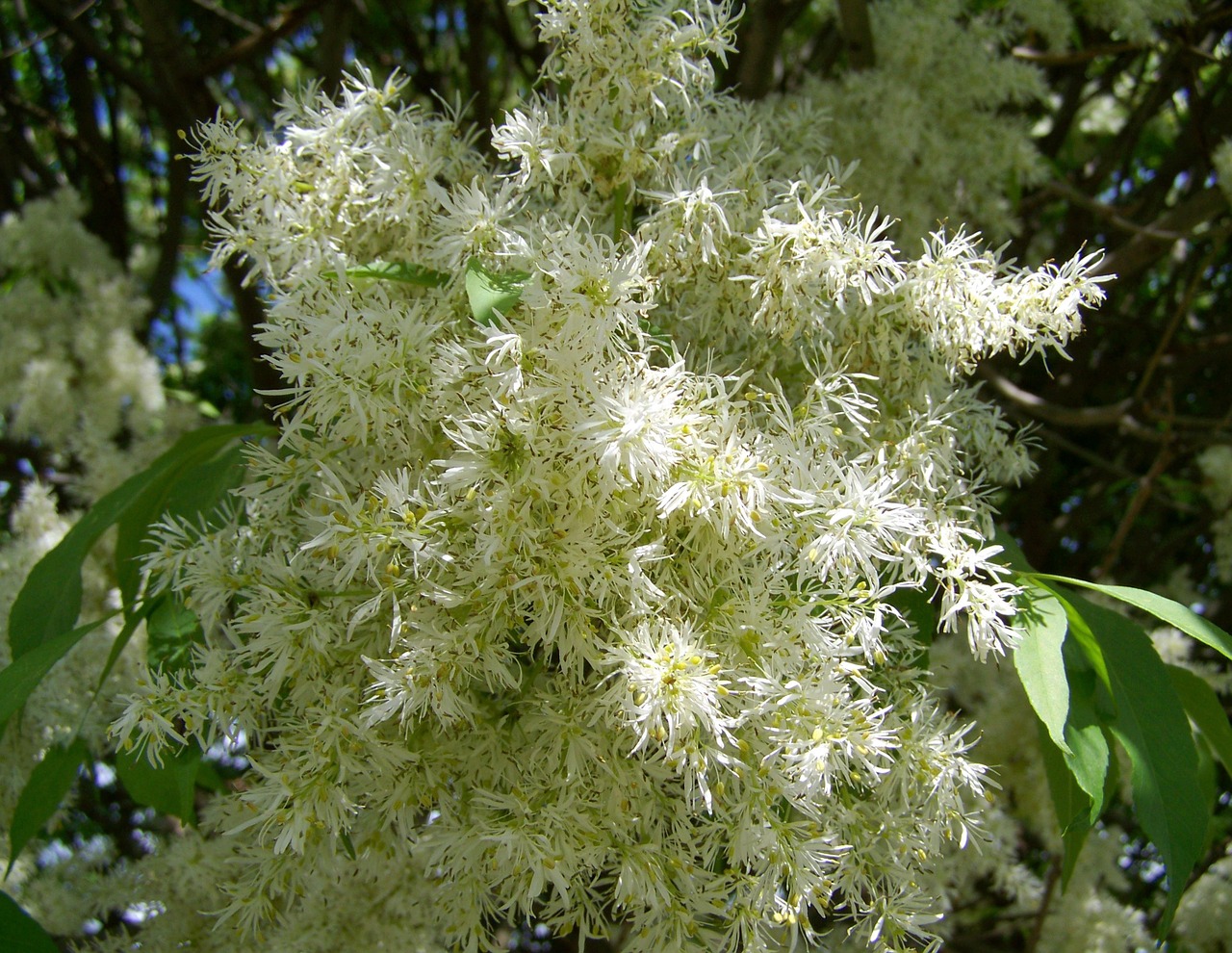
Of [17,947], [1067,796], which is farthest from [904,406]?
[17,947]

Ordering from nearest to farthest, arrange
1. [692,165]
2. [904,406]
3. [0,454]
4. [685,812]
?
[685,812], [904,406], [692,165], [0,454]

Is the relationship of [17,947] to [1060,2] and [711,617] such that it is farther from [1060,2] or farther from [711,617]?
[1060,2]

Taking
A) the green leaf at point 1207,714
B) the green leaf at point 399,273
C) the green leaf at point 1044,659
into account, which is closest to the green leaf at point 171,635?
the green leaf at point 399,273

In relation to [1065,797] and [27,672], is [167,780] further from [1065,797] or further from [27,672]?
[1065,797]

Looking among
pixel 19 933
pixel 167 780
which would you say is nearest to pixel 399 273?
pixel 167 780

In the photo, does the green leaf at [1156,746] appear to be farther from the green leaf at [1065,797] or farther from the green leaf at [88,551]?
the green leaf at [88,551]

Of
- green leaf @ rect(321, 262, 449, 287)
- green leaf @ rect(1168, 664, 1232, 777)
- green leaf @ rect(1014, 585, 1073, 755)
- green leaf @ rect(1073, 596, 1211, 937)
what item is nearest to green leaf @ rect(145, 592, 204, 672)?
green leaf @ rect(321, 262, 449, 287)

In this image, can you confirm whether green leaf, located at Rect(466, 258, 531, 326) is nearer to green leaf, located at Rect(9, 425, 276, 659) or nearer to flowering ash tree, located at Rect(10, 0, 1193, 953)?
flowering ash tree, located at Rect(10, 0, 1193, 953)
